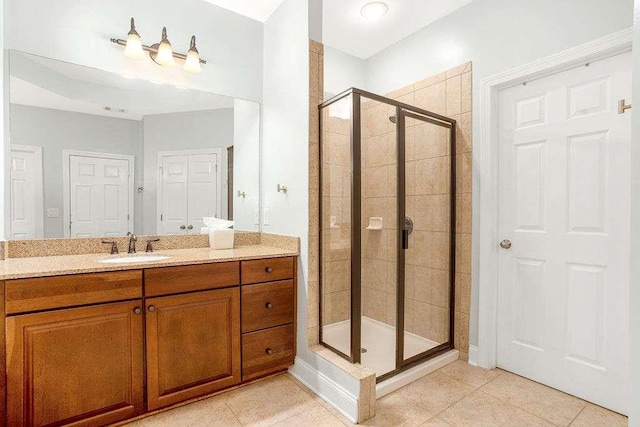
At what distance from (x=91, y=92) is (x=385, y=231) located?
2137 millimetres

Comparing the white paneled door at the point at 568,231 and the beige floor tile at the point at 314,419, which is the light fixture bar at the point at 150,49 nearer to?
the white paneled door at the point at 568,231

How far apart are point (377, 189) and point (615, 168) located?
4.32 ft

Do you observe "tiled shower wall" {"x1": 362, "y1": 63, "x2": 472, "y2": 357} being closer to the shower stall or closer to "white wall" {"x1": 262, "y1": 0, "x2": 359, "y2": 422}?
the shower stall

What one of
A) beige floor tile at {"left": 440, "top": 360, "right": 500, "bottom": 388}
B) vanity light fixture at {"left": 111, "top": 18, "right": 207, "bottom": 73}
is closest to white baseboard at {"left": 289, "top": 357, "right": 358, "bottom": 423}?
beige floor tile at {"left": 440, "top": 360, "right": 500, "bottom": 388}

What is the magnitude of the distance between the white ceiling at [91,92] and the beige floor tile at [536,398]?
277 cm

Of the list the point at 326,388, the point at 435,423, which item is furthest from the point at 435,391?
the point at 326,388

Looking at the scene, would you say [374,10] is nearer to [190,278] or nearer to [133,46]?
[133,46]

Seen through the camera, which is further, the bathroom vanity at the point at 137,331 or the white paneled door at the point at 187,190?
the white paneled door at the point at 187,190

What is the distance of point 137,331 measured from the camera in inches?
64.9

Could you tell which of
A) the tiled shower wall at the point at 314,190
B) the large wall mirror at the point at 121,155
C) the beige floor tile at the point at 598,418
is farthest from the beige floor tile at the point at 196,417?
the beige floor tile at the point at 598,418

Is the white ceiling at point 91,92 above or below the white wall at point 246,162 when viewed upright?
above

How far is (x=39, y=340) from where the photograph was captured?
4.68 feet

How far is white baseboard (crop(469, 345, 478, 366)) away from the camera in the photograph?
91.0 inches

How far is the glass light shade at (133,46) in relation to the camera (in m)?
2.04
